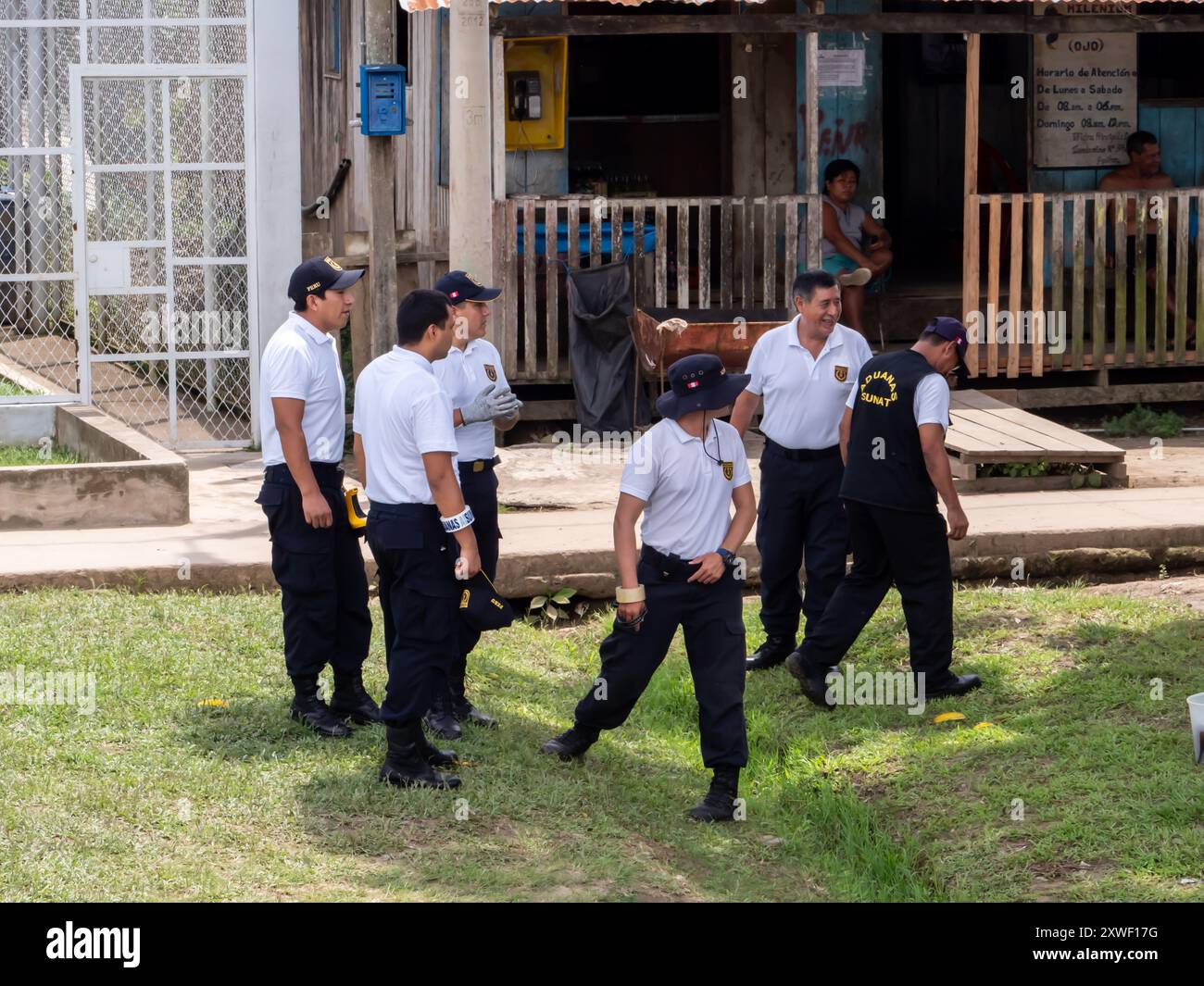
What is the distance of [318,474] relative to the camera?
269 inches

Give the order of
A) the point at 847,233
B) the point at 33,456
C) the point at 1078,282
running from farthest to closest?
the point at 847,233, the point at 1078,282, the point at 33,456

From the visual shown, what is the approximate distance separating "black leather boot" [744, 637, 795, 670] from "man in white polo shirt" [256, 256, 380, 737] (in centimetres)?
221

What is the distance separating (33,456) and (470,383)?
557 cm

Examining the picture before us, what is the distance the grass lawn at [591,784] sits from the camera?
5750 millimetres

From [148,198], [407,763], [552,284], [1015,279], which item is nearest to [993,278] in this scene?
[1015,279]

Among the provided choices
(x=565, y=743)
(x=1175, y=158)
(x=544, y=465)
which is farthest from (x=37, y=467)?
(x=1175, y=158)

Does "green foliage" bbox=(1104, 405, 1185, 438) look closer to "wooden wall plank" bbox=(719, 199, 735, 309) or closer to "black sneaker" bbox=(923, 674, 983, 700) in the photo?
"wooden wall plank" bbox=(719, 199, 735, 309)

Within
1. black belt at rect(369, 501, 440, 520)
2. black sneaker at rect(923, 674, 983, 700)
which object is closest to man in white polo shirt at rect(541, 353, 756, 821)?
black belt at rect(369, 501, 440, 520)

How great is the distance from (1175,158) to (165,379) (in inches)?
333

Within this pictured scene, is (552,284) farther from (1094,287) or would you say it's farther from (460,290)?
(460,290)

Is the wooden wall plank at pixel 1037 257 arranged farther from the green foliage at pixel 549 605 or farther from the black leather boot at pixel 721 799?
the black leather boot at pixel 721 799

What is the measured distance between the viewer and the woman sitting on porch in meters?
13.4

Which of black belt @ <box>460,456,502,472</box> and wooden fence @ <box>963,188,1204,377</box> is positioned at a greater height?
wooden fence @ <box>963,188,1204,377</box>
